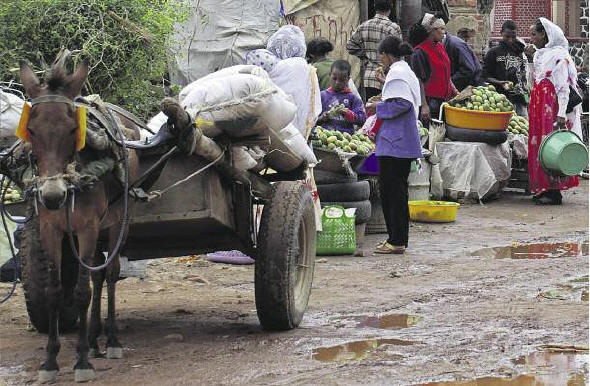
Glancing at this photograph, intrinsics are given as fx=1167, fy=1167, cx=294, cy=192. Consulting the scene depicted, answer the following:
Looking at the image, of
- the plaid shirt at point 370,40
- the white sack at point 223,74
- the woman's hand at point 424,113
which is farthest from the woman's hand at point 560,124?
the white sack at point 223,74

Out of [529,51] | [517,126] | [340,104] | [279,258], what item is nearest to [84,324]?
[279,258]

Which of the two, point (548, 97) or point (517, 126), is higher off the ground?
point (548, 97)

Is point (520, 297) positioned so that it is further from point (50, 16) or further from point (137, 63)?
point (50, 16)

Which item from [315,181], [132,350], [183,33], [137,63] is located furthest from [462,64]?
[132,350]

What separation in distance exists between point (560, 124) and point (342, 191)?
14.4 ft

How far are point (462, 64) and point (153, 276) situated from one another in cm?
800

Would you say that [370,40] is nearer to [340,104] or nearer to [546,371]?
[340,104]

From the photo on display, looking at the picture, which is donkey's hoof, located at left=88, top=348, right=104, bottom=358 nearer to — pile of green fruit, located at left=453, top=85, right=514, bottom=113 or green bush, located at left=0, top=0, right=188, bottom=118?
green bush, located at left=0, top=0, right=188, bottom=118

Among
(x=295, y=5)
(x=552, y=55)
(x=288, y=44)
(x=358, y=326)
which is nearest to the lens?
(x=358, y=326)

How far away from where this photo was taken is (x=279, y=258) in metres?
7.36

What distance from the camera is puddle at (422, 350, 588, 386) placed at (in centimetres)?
608

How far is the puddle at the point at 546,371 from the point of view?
608 centimetres

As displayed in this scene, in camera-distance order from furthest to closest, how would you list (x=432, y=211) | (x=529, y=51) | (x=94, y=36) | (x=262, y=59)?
(x=529, y=51) → (x=432, y=211) → (x=262, y=59) → (x=94, y=36)

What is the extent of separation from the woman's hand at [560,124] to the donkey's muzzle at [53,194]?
10.3m
